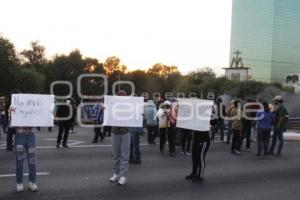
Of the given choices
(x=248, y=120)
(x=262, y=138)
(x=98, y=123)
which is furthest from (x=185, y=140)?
A: (x=98, y=123)

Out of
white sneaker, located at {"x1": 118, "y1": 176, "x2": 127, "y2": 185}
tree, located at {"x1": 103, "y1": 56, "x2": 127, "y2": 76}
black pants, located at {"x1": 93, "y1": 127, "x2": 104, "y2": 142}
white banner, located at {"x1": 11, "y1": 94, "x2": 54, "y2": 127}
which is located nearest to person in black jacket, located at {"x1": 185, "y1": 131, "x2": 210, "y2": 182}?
white sneaker, located at {"x1": 118, "y1": 176, "x2": 127, "y2": 185}

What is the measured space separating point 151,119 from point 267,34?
8331 cm

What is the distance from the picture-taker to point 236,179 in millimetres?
9953

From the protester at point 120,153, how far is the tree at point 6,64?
1826 inches

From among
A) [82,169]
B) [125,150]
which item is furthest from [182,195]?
[82,169]

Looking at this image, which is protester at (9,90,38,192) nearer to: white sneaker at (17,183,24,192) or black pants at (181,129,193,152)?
white sneaker at (17,183,24,192)

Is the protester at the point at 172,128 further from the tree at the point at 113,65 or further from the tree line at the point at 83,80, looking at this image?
the tree at the point at 113,65

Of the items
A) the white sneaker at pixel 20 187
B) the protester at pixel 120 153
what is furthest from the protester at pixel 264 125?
the white sneaker at pixel 20 187

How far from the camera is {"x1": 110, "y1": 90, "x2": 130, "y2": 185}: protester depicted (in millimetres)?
8859

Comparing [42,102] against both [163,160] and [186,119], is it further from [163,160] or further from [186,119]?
[163,160]

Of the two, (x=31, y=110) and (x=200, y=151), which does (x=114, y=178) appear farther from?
(x=31, y=110)

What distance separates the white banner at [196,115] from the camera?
9.54 metres

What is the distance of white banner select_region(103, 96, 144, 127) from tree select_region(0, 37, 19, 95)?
151 ft

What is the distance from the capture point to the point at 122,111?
30.0ft
